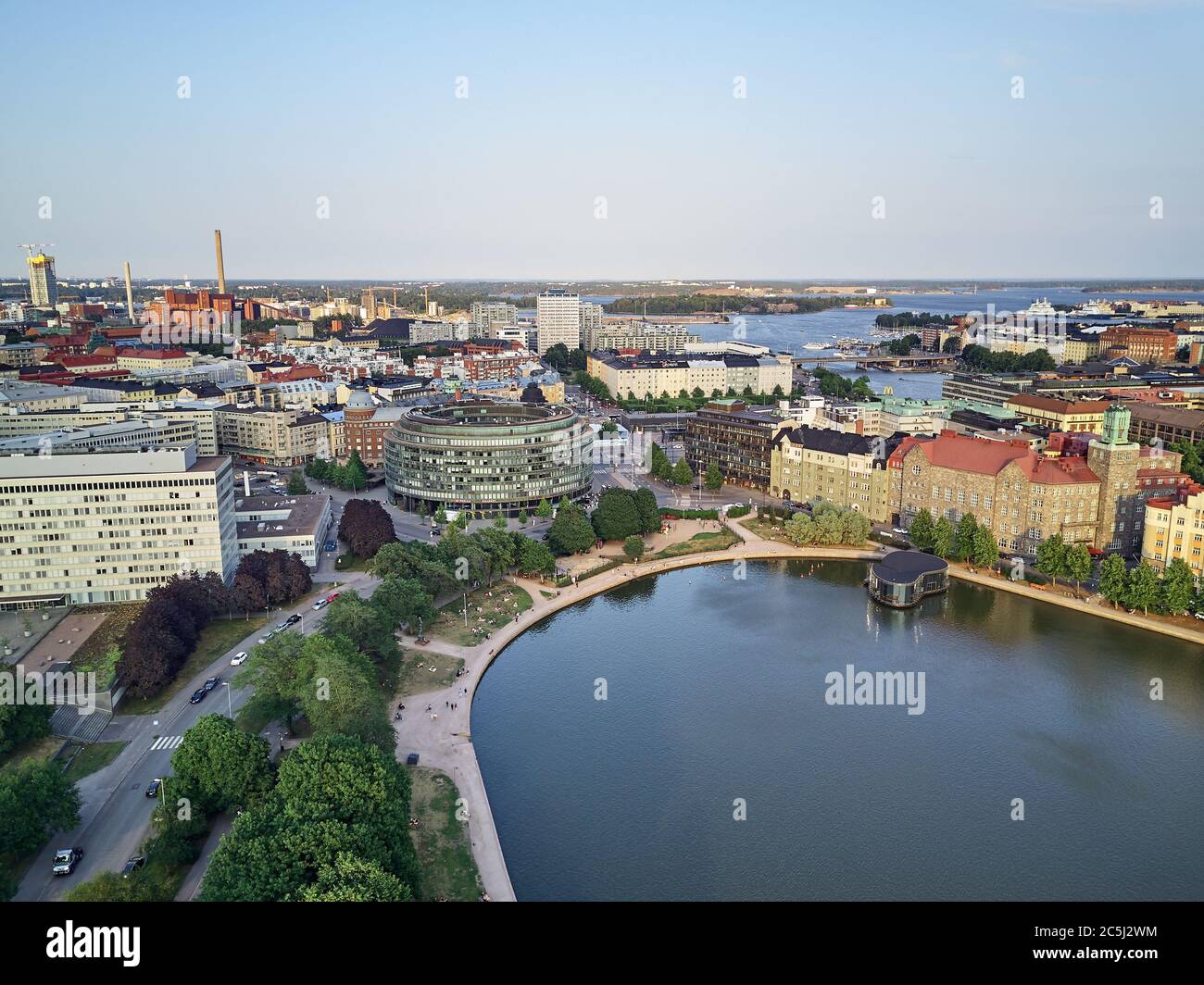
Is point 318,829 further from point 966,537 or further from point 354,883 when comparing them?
point 966,537

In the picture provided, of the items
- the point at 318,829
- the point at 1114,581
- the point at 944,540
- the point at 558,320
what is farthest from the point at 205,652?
the point at 558,320

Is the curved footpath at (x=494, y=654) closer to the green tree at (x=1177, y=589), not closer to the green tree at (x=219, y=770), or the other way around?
the green tree at (x=1177, y=589)

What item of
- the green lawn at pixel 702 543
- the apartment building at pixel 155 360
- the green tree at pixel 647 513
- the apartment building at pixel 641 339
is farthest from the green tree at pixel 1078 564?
the apartment building at pixel 641 339

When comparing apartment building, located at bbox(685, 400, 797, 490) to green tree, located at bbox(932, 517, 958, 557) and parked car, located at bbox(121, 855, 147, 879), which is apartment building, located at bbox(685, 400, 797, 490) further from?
parked car, located at bbox(121, 855, 147, 879)

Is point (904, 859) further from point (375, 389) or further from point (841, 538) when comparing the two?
point (375, 389)

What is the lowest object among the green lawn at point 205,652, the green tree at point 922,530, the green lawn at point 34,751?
the green lawn at point 34,751

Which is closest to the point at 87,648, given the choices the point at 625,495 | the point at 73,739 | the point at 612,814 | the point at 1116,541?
the point at 73,739
